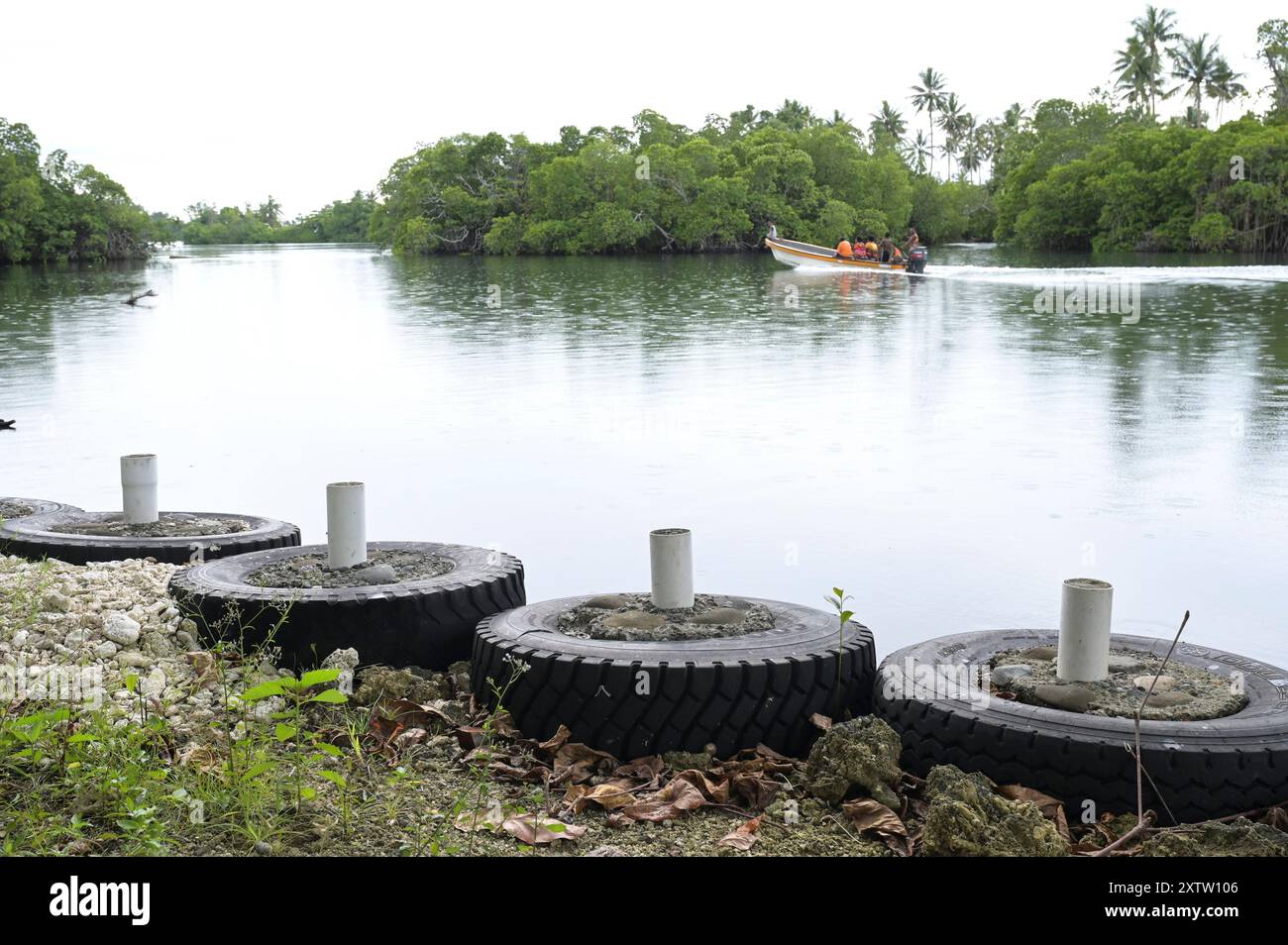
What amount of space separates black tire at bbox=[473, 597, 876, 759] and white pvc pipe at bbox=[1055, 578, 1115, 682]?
0.59 m

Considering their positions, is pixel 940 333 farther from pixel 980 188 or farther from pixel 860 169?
pixel 980 188

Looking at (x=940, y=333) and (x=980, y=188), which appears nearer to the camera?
(x=940, y=333)

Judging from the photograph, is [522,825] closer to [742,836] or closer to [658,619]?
[742,836]

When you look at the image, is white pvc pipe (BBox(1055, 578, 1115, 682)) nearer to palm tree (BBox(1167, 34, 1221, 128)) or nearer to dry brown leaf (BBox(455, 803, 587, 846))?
dry brown leaf (BBox(455, 803, 587, 846))

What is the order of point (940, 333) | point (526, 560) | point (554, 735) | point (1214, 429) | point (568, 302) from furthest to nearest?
point (568, 302) < point (940, 333) < point (1214, 429) < point (526, 560) < point (554, 735)

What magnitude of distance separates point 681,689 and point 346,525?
1.69 m

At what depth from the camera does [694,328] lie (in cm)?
1902

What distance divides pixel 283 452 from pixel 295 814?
6424 millimetres

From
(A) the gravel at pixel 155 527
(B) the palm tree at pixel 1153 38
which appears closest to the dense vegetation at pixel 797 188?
(B) the palm tree at pixel 1153 38

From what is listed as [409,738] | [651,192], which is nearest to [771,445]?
[409,738]

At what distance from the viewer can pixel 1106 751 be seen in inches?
123

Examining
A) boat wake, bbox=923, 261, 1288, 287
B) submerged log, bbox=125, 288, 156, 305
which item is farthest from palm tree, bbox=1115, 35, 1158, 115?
submerged log, bbox=125, 288, 156, 305

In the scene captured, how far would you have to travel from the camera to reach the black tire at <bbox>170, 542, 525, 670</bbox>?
13.6 feet

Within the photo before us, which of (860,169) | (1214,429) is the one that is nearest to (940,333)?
(1214,429)
